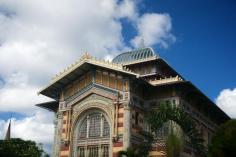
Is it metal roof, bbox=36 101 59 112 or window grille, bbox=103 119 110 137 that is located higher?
metal roof, bbox=36 101 59 112

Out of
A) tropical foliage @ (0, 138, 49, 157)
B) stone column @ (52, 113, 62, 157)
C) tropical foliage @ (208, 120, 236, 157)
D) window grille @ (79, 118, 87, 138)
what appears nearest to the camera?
tropical foliage @ (208, 120, 236, 157)

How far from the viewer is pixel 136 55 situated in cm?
3775

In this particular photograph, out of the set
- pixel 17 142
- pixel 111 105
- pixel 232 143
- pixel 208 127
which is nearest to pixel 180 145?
pixel 232 143

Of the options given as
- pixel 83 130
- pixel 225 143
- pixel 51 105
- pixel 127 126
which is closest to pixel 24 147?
pixel 51 105

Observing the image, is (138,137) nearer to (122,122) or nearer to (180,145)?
(122,122)

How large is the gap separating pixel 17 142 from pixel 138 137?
19684 mm

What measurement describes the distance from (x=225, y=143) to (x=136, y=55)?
66.9 feet

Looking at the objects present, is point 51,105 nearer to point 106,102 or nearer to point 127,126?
point 106,102

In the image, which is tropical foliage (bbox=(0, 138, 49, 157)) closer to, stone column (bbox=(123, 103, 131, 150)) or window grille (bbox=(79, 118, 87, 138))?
window grille (bbox=(79, 118, 87, 138))

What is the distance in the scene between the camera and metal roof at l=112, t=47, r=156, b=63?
37.2 m

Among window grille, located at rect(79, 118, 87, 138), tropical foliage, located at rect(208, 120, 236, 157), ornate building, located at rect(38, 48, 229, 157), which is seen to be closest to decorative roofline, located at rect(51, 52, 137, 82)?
ornate building, located at rect(38, 48, 229, 157)

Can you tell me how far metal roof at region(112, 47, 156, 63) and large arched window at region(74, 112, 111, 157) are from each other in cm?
A: 809

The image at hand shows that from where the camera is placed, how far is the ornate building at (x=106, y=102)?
2958cm

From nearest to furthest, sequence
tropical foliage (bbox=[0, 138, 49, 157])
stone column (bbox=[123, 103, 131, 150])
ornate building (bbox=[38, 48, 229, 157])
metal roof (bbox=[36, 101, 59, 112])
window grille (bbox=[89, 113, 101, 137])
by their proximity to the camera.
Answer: stone column (bbox=[123, 103, 131, 150]) → ornate building (bbox=[38, 48, 229, 157]) → window grille (bbox=[89, 113, 101, 137]) → metal roof (bbox=[36, 101, 59, 112]) → tropical foliage (bbox=[0, 138, 49, 157])
